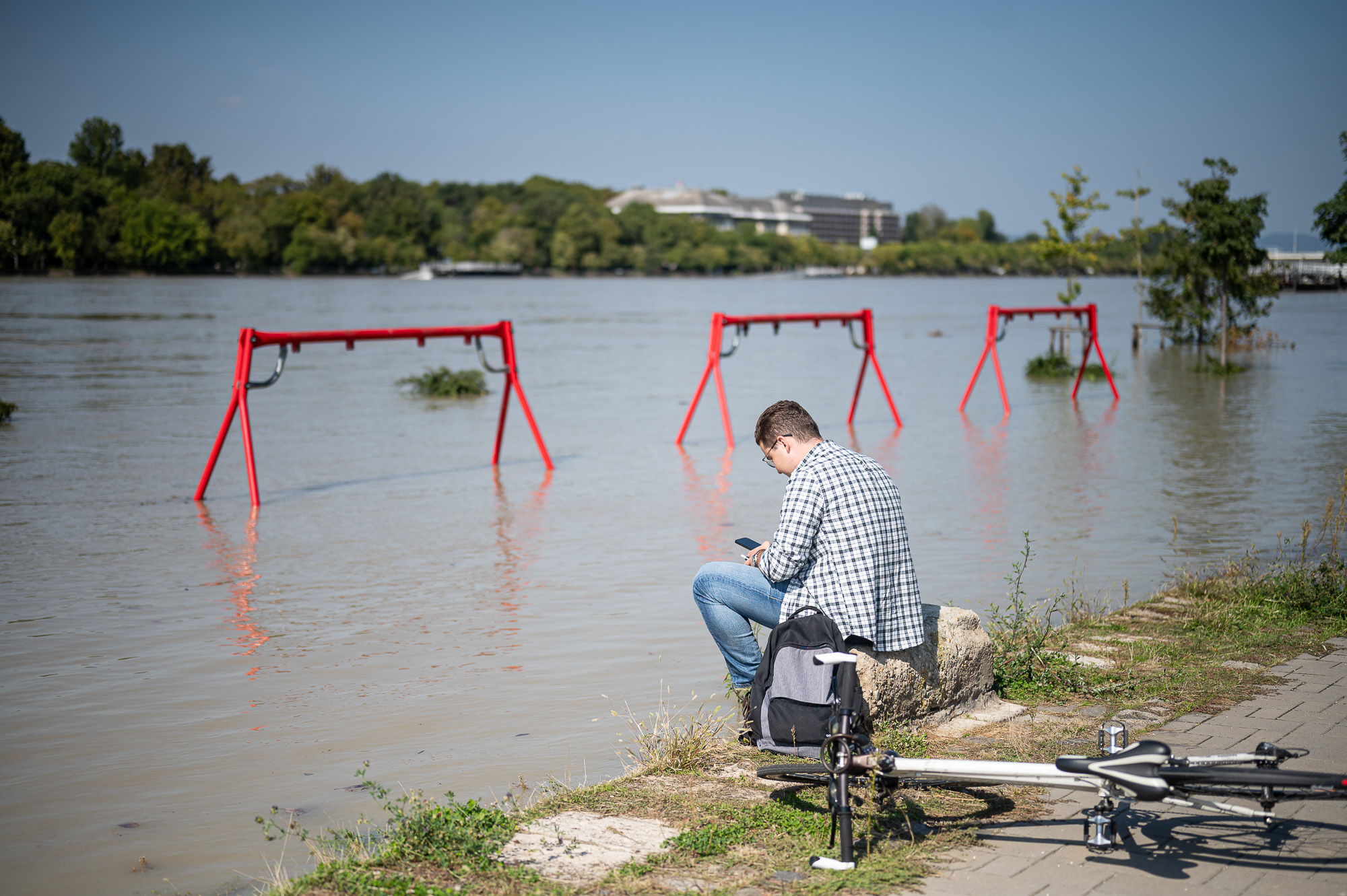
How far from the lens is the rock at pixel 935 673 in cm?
463

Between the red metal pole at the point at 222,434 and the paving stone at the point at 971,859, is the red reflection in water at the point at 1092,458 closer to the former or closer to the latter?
the paving stone at the point at 971,859

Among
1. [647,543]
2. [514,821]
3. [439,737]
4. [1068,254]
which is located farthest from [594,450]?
[1068,254]

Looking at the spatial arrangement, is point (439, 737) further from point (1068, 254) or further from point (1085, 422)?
point (1068, 254)

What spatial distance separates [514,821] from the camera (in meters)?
3.93

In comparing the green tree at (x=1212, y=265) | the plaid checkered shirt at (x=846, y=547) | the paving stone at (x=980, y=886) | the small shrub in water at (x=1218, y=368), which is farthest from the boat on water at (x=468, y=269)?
the paving stone at (x=980, y=886)

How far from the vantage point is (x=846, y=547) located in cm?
443

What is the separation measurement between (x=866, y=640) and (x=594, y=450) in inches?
463

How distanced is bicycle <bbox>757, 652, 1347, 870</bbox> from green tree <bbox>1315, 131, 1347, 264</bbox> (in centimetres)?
2116

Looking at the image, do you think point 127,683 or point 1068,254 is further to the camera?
Answer: point 1068,254

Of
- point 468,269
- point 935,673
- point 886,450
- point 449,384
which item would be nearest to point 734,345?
point 886,450

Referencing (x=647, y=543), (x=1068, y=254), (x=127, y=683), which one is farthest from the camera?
(x=1068, y=254)

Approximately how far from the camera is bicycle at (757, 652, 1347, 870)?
137 inches

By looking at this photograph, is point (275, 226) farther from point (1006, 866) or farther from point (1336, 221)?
point (1006, 866)

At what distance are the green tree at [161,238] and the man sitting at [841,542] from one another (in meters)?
138
